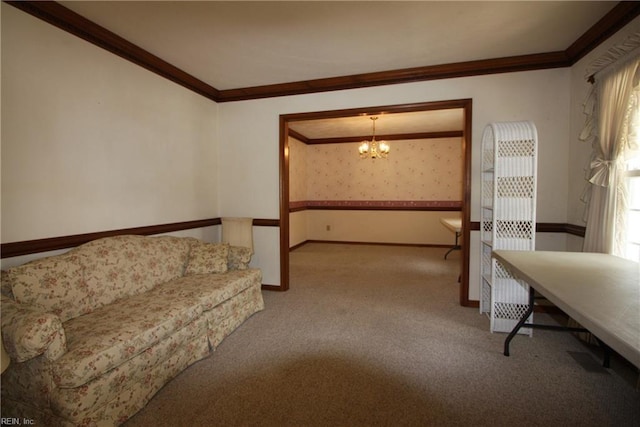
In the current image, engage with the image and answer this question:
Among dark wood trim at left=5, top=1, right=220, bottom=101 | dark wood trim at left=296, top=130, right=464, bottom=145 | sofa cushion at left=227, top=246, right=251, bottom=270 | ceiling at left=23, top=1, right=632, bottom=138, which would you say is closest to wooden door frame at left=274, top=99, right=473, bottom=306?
ceiling at left=23, top=1, right=632, bottom=138

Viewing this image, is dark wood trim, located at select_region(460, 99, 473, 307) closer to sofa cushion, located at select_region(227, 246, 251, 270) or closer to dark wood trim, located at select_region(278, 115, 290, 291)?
dark wood trim, located at select_region(278, 115, 290, 291)

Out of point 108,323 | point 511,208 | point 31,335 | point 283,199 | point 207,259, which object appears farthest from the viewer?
point 283,199

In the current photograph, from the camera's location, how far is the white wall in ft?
6.41

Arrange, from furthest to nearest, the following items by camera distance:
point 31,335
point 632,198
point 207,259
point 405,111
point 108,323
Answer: point 405,111 → point 207,259 → point 632,198 → point 108,323 → point 31,335

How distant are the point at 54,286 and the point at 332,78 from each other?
313 cm

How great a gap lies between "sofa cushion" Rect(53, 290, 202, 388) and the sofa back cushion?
116 millimetres

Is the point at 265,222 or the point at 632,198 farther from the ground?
the point at 632,198

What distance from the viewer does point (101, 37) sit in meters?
2.43

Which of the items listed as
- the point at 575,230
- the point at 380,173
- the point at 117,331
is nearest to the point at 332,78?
the point at 575,230

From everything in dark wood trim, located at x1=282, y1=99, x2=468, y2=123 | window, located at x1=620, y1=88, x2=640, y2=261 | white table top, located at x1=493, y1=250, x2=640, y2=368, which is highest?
dark wood trim, located at x1=282, y1=99, x2=468, y2=123

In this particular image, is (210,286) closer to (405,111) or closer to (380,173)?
(405,111)

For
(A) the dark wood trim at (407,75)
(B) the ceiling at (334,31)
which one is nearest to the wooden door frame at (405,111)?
(A) the dark wood trim at (407,75)

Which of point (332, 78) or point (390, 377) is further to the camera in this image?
point (332, 78)

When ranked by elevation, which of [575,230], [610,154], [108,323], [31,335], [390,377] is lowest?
[390,377]
